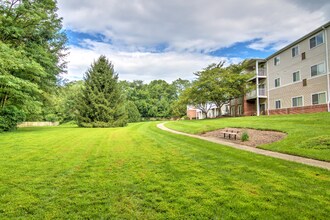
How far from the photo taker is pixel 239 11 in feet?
51.2

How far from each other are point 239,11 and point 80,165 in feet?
50.2

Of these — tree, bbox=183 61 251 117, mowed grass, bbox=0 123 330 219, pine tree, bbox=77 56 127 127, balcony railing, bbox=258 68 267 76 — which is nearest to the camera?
mowed grass, bbox=0 123 330 219

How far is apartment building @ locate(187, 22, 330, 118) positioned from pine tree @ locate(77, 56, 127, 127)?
1853 centimetres

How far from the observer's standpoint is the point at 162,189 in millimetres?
4020

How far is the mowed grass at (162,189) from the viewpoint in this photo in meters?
3.12

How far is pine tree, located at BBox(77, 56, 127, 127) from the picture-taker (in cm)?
2661

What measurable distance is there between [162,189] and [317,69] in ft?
73.6

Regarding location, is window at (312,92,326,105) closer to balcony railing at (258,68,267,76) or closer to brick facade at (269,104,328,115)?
brick facade at (269,104,328,115)

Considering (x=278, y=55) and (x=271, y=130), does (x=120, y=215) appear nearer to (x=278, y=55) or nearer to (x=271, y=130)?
(x=271, y=130)

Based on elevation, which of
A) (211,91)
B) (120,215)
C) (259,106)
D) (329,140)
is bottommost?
(120,215)

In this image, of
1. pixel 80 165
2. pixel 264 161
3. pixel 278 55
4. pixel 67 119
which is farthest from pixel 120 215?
pixel 67 119

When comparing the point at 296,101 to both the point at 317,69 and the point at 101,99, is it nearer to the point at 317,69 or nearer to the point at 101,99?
the point at 317,69

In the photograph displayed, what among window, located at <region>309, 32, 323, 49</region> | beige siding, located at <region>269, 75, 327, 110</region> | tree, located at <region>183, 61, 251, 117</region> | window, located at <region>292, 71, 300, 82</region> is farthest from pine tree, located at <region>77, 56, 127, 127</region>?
window, located at <region>309, 32, 323, 49</region>

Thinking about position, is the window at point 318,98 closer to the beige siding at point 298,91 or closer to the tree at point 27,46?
the beige siding at point 298,91
